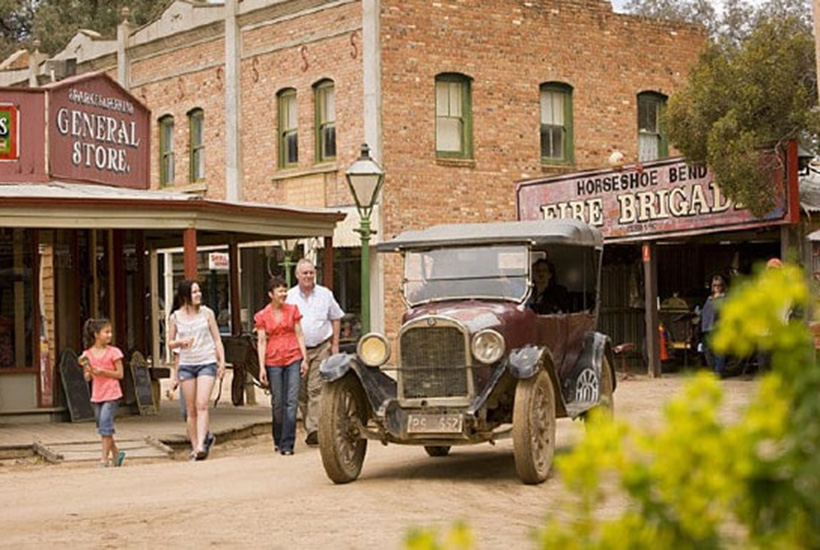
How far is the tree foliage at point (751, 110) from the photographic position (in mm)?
21641

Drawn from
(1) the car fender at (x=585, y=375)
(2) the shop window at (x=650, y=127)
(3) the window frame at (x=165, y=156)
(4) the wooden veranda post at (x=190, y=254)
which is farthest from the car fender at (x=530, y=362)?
(3) the window frame at (x=165, y=156)

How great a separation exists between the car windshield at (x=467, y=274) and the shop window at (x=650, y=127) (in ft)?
65.8

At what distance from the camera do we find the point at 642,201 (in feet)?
81.3

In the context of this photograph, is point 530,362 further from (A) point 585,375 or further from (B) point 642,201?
(B) point 642,201

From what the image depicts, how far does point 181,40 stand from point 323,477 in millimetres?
23035

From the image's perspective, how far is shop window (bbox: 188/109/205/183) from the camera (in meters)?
33.8

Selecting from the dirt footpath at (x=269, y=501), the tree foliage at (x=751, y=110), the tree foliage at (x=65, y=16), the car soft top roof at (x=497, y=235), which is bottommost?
the dirt footpath at (x=269, y=501)

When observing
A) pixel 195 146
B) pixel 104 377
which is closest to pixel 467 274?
pixel 104 377

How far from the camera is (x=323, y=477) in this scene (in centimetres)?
1256

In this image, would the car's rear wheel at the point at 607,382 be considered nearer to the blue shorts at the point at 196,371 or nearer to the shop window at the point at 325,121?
the blue shorts at the point at 196,371

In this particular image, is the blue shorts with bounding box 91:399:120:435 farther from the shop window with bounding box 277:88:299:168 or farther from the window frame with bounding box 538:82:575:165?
the window frame with bounding box 538:82:575:165

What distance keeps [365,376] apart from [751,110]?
12491mm

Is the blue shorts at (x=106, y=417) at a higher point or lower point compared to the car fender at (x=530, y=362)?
lower

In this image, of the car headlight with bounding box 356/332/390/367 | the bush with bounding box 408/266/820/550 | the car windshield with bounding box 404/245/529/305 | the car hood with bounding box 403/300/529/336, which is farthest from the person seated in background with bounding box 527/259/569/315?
the bush with bounding box 408/266/820/550
